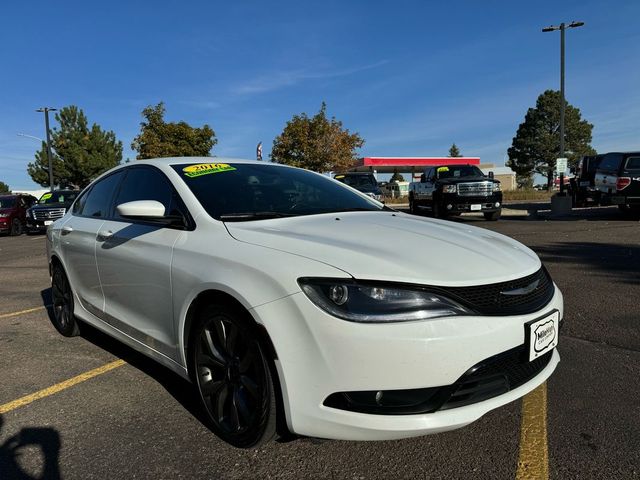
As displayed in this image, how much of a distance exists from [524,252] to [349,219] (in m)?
1.04

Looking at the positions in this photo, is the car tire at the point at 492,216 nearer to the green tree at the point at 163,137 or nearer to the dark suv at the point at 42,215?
the dark suv at the point at 42,215

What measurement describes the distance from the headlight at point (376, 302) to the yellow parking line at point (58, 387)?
2.31 m

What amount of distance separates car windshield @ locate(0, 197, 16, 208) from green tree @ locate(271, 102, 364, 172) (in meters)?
19.4

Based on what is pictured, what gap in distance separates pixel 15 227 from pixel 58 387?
19.8 meters

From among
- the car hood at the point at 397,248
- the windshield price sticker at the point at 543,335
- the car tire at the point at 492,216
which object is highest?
the car hood at the point at 397,248

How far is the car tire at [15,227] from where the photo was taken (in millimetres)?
20288

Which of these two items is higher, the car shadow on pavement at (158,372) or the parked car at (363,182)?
the parked car at (363,182)

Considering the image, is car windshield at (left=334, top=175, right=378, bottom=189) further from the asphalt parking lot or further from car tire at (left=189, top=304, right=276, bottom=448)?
car tire at (left=189, top=304, right=276, bottom=448)

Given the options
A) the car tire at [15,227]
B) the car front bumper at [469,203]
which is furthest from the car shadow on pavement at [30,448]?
the car tire at [15,227]

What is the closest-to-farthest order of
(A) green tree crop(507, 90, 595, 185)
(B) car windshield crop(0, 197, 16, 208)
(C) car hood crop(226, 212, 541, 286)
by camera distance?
(C) car hood crop(226, 212, 541, 286) → (B) car windshield crop(0, 197, 16, 208) → (A) green tree crop(507, 90, 595, 185)

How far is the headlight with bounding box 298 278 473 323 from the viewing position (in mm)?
2162

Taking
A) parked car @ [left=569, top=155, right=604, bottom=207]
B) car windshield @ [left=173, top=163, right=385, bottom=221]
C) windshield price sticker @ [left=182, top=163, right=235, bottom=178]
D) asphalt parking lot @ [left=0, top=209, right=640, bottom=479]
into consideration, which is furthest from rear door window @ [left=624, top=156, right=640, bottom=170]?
windshield price sticker @ [left=182, top=163, right=235, bottom=178]

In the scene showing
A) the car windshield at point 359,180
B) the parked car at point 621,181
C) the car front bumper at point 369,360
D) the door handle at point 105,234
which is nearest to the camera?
the car front bumper at point 369,360

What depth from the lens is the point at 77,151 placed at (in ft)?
147
